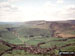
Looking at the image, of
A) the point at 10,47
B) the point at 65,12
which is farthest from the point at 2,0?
the point at 65,12

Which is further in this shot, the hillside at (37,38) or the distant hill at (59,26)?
the distant hill at (59,26)

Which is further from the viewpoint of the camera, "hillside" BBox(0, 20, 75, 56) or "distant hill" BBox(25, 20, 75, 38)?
"distant hill" BBox(25, 20, 75, 38)

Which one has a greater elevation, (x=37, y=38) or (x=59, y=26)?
(x=59, y=26)

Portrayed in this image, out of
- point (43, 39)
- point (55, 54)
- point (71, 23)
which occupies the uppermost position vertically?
Result: point (71, 23)

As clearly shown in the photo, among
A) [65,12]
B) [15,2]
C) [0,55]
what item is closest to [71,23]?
[65,12]

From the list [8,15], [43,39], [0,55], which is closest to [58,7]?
[43,39]

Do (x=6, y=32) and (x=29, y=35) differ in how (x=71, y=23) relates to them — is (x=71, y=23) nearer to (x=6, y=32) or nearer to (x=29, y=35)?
(x=29, y=35)

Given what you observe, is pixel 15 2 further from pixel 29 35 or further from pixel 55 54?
pixel 55 54

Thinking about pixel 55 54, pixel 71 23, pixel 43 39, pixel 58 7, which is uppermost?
pixel 58 7

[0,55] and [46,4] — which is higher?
[46,4]
